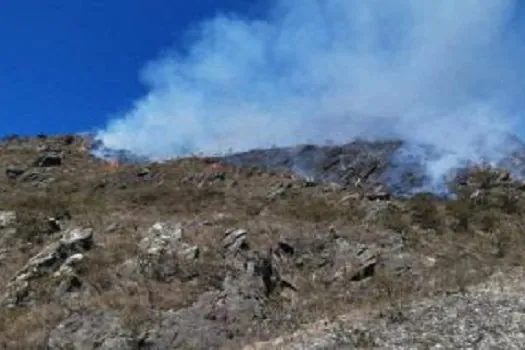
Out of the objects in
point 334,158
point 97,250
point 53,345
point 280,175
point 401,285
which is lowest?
point 53,345

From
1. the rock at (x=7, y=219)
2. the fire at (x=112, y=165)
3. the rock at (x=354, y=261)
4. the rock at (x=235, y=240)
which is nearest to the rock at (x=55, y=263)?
the rock at (x=7, y=219)

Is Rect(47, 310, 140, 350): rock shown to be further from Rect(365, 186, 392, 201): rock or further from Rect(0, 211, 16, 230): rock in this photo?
Rect(365, 186, 392, 201): rock

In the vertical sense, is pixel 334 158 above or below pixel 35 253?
above

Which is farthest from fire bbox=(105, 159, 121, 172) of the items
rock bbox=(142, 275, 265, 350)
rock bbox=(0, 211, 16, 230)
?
rock bbox=(142, 275, 265, 350)

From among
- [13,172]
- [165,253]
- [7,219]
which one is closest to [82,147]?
[13,172]

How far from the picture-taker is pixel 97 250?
1073 inches

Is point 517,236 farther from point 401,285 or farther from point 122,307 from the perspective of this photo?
point 122,307

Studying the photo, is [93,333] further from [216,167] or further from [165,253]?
[216,167]

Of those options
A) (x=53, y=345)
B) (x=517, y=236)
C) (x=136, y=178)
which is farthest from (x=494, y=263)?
(x=136, y=178)

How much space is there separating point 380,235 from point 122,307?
10680mm

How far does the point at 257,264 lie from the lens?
82.6ft

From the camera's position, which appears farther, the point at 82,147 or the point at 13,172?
the point at 82,147

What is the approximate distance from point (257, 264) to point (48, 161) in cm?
2625

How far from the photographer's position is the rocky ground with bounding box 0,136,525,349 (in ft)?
68.5
